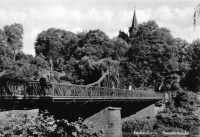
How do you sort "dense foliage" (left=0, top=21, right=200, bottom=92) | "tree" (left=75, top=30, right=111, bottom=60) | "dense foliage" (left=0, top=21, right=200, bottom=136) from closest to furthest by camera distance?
"dense foliage" (left=0, top=21, right=200, bottom=136) < "dense foliage" (left=0, top=21, right=200, bottom=92) < "tree" (left=75, top=30, right=111, bottom=60)

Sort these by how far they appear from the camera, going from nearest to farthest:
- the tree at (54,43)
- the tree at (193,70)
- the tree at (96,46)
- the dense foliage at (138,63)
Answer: the dense foliage at (138,63) → the tree at (193,70) → the tree at (96,46) → the tree at (54,43)

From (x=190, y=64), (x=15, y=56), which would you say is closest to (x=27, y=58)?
(x=15, y=56)

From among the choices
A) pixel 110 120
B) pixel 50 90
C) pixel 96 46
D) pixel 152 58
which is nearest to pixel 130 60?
pixel 152 58

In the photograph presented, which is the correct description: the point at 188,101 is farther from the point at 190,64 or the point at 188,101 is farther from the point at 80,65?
the point at 80,65

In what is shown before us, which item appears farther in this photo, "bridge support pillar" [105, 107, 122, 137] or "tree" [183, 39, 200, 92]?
"tree" [183, 39, 200, 92]

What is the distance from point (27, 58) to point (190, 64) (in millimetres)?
28747

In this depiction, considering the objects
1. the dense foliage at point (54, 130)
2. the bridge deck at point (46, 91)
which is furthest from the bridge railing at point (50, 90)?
the dense foliage at point (54, 130)

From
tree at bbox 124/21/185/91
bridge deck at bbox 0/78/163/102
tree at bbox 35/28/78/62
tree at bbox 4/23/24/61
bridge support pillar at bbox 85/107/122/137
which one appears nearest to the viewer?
bridge deck at bbox 0/78/163/102

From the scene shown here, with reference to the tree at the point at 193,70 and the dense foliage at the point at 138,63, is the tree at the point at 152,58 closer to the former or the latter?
the dense foliage at the point at 138,63

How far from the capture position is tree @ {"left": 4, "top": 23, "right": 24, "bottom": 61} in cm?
4891

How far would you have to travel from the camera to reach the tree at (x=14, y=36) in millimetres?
48906

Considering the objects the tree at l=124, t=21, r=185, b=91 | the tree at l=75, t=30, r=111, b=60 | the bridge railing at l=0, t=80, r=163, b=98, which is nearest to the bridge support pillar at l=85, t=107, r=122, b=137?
the bridge railing at l=0, t=80, r=163, b=98

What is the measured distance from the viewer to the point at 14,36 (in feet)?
161

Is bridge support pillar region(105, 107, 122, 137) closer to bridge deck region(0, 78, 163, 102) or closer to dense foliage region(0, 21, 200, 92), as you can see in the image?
bridge deck region(0, 78, 163, 102)
